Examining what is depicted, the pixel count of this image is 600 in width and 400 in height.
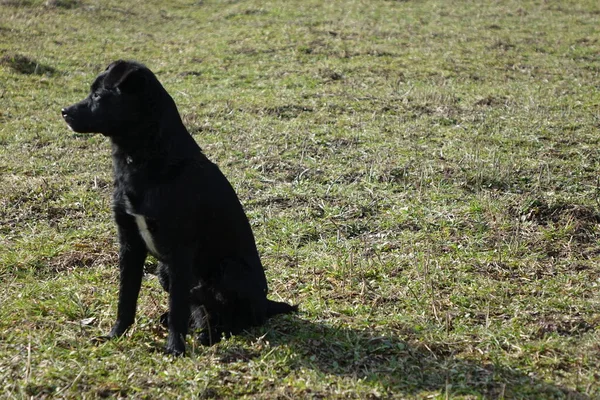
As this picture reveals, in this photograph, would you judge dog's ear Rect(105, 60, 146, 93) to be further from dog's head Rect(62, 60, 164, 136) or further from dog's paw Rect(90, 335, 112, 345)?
dog's paw Rect(90, 335, 112, 345)

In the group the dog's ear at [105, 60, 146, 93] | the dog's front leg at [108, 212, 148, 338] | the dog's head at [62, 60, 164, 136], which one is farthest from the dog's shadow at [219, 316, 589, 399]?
the dog's ear at [105, 60, 146, 93]

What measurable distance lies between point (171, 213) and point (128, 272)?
1.82 feet

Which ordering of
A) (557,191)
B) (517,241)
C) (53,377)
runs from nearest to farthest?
(53,377) < (517,241) < (557,191)

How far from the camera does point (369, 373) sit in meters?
4.05

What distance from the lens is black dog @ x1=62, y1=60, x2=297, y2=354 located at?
4102 mm

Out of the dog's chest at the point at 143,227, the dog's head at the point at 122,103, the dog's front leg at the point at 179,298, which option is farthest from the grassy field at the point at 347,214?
the dog's head at the point at 122,103

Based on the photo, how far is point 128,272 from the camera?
14.4ft

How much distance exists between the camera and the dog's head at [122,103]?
4.06m

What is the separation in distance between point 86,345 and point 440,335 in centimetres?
214

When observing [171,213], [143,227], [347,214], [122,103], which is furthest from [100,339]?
[347,214]

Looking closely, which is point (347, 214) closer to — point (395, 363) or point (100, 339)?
point (395, 363)

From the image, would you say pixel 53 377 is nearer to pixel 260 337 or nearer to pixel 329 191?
pixel 260 337

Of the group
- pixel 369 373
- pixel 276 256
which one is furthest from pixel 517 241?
pixel 369 373

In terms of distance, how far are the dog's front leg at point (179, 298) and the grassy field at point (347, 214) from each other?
13 centimetres
